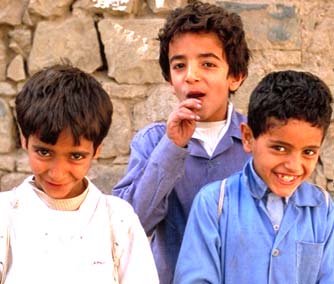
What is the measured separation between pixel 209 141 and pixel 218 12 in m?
0.37

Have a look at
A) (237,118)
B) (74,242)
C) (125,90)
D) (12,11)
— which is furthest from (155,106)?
(74,242)

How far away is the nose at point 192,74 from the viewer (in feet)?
6.15

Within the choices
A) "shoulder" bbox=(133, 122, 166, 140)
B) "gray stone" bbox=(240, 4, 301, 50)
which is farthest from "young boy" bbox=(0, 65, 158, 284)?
"gray stone" bbox=(240, 4, 301, 50)

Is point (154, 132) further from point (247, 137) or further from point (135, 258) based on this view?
point (135, 258)

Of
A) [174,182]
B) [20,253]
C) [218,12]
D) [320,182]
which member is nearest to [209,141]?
[174,182]

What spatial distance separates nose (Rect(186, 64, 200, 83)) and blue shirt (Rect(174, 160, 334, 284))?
0.98 ft

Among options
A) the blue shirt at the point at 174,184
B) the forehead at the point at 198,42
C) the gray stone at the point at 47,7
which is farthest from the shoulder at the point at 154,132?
the gray stone at the point at 47,7

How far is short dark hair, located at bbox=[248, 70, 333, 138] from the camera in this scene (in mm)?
1753

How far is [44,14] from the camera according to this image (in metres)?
2.95

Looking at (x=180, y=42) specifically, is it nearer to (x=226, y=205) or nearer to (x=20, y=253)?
(x=226, y=205)

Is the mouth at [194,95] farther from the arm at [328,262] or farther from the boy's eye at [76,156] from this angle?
the arm at [328,262]

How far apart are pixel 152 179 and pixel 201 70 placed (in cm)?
33

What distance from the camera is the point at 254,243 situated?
5.80 ft

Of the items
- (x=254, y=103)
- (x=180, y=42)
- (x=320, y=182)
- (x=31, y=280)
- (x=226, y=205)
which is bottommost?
(x=320, y=182)
